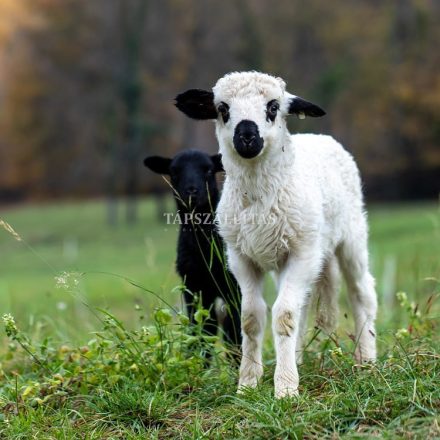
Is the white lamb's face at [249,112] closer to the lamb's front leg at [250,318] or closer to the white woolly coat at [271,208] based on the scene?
the white woolly coat at [271,208]

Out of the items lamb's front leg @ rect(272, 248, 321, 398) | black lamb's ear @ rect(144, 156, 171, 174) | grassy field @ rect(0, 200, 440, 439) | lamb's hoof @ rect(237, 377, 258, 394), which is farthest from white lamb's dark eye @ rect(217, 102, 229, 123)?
lamb's hoof @ rect(237, 377, 258, 394)

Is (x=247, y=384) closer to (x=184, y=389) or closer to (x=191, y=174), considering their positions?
(x=184, y=389)

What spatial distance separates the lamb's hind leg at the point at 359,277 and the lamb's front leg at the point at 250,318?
115cm

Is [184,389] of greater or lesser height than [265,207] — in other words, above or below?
below

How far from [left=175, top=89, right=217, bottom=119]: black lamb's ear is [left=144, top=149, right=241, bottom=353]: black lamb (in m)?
0.86

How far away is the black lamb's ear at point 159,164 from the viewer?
6340 mm

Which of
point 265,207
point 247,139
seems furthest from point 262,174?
point 247,139

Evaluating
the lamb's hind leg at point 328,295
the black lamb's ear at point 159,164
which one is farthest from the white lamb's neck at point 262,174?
the black lamb's ear at point 159,164

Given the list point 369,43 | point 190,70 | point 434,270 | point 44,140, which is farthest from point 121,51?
point 434,270

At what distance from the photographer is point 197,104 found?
198 inches

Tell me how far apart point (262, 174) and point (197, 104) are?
2.19ft

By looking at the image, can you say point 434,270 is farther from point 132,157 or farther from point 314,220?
point 132,157

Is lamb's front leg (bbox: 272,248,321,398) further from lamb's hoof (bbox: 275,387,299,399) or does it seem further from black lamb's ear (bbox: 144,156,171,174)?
black lamb's ear (bbox: 144,156,171,174)

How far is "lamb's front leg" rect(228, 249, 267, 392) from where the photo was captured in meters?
4.91
